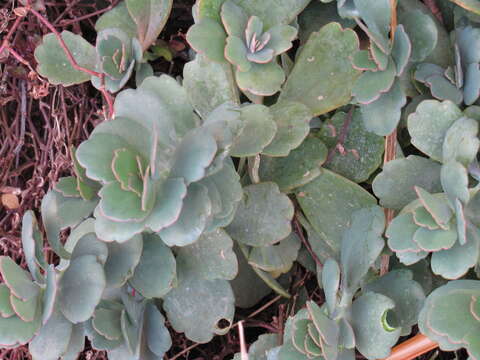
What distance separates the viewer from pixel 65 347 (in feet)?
2.37

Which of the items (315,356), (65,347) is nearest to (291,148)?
(315,356)

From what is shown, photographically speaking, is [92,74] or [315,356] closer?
[315,356]

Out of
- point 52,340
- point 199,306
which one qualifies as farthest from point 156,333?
point 52,340

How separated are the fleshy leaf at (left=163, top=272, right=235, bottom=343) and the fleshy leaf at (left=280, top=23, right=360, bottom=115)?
29 centimetres

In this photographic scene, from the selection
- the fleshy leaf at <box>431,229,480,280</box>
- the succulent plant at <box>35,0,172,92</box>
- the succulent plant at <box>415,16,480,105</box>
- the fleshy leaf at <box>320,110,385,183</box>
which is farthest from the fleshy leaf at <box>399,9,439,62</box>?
the succulent plant at <box>35,0,172,92</box>

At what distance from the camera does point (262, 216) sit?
84cm

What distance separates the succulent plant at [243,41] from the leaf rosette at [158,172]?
0.29ft

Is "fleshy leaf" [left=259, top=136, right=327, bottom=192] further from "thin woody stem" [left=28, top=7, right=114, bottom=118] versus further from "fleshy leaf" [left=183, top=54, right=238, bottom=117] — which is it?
"thin woody stem" [left=28, top=7, right=114, bottom=118]

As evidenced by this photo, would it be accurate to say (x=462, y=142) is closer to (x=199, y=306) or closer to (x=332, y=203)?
(x=332, y=203)

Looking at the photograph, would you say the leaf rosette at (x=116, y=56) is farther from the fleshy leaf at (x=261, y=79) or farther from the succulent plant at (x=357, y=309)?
the succulent plant at (x=357, y=309)

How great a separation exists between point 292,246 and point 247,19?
→ 1.12 ft

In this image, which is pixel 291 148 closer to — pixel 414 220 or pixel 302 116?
pixel 302 116

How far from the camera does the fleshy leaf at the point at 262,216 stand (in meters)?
0.83

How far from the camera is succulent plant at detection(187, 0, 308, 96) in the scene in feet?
2.60
